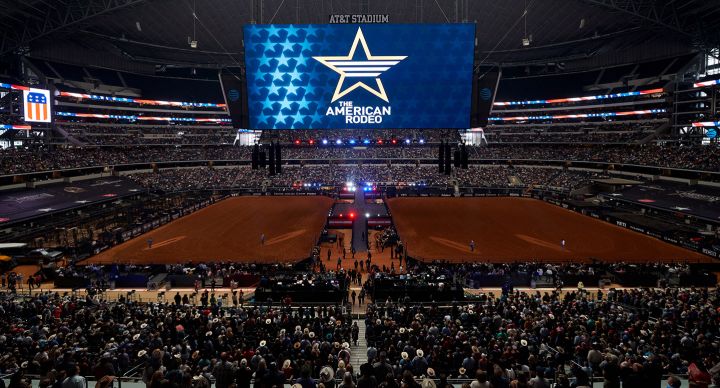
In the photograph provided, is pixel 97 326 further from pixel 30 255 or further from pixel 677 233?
pixel 677 233

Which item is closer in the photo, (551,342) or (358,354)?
(551,342)

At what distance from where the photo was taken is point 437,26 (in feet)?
59.4

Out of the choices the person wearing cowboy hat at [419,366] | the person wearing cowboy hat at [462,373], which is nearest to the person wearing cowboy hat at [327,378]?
the person wearing cowboy hat at [419,366]

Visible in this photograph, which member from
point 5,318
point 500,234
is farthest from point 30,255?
point 500,234

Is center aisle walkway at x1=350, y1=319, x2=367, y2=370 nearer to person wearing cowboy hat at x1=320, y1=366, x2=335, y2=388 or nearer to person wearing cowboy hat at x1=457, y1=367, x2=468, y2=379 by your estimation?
person wearing cowboy hat at x1=457, y1=367, x2=468, y2=379

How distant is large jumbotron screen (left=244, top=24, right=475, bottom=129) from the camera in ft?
59.6

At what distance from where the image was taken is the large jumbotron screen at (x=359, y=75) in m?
18.2

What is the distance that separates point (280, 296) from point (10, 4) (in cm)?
4462

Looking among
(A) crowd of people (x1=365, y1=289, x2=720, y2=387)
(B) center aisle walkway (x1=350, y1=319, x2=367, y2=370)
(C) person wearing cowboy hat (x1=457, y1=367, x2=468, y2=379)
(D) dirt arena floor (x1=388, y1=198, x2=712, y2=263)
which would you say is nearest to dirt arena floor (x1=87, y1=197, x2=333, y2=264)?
(D) dirt arena floor (x1=388, y1=198, x2=712, y2=263)

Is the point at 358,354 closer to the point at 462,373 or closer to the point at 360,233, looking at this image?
the point at 462,373

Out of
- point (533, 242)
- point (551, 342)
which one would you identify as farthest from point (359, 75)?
point (533, 242)

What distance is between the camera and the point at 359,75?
61.3 ft

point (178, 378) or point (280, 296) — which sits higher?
point (178, 378)

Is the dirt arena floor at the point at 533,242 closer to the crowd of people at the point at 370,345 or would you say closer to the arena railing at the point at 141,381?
the crowd of people at the point at 370,345
